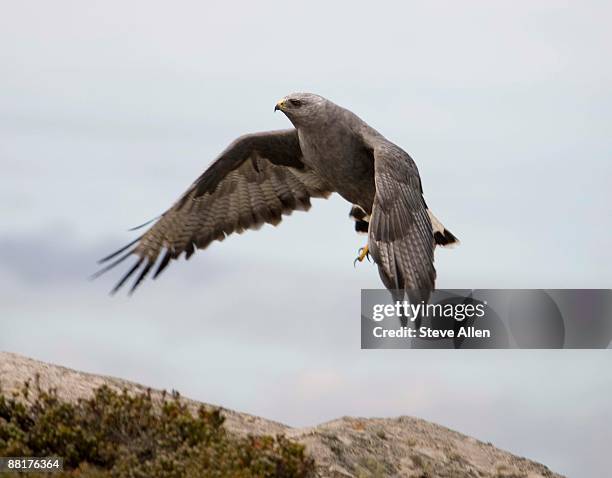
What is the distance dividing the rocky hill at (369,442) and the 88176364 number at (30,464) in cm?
121

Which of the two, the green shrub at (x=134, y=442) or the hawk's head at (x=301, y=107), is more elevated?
the hawk's head at (x=301, y=107)

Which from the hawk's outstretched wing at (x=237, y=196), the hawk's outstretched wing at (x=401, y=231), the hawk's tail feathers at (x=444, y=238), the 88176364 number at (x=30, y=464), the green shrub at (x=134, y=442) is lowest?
the 88176364 number at (x=30, y=464)

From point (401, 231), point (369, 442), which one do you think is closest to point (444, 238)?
point (401, 231)

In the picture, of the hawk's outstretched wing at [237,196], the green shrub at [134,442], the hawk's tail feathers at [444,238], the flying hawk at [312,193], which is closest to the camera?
the green shrub at [134,442]

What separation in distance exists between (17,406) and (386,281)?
3681mm

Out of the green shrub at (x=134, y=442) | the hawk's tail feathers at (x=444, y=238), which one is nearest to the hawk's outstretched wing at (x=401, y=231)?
the hawk's tail feathers at (x=444, y=238)

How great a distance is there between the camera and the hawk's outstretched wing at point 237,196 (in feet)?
48.8

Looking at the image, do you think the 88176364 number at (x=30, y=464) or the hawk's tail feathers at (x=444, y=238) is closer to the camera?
the 88176364 number at (x=30, y=464)

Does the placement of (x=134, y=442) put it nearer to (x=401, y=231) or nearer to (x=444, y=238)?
(x=401, y=231)

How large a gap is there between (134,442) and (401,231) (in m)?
3.53

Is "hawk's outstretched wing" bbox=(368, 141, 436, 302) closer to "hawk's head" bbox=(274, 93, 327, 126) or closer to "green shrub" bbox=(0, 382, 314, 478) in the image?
"hawk's head" bbox=(274, 93, 327, 126)

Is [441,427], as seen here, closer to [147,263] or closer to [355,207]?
[355,207]

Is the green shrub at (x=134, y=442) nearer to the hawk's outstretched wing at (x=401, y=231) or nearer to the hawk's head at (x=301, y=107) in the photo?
the hawk's outstretched wing at (x=401, y=231)

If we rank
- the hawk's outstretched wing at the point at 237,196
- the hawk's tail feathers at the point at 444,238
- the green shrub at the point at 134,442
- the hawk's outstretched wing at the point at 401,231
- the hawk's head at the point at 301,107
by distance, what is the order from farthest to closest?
the hawk's outstretched wing at the point at 237,196 < the hawk's tail feathers at the point at 444,238 < the hawk's head at the point at 301,107 < the hawk's outstretched wing at the point at 401,231 < the green shrub at the point at 134,442
